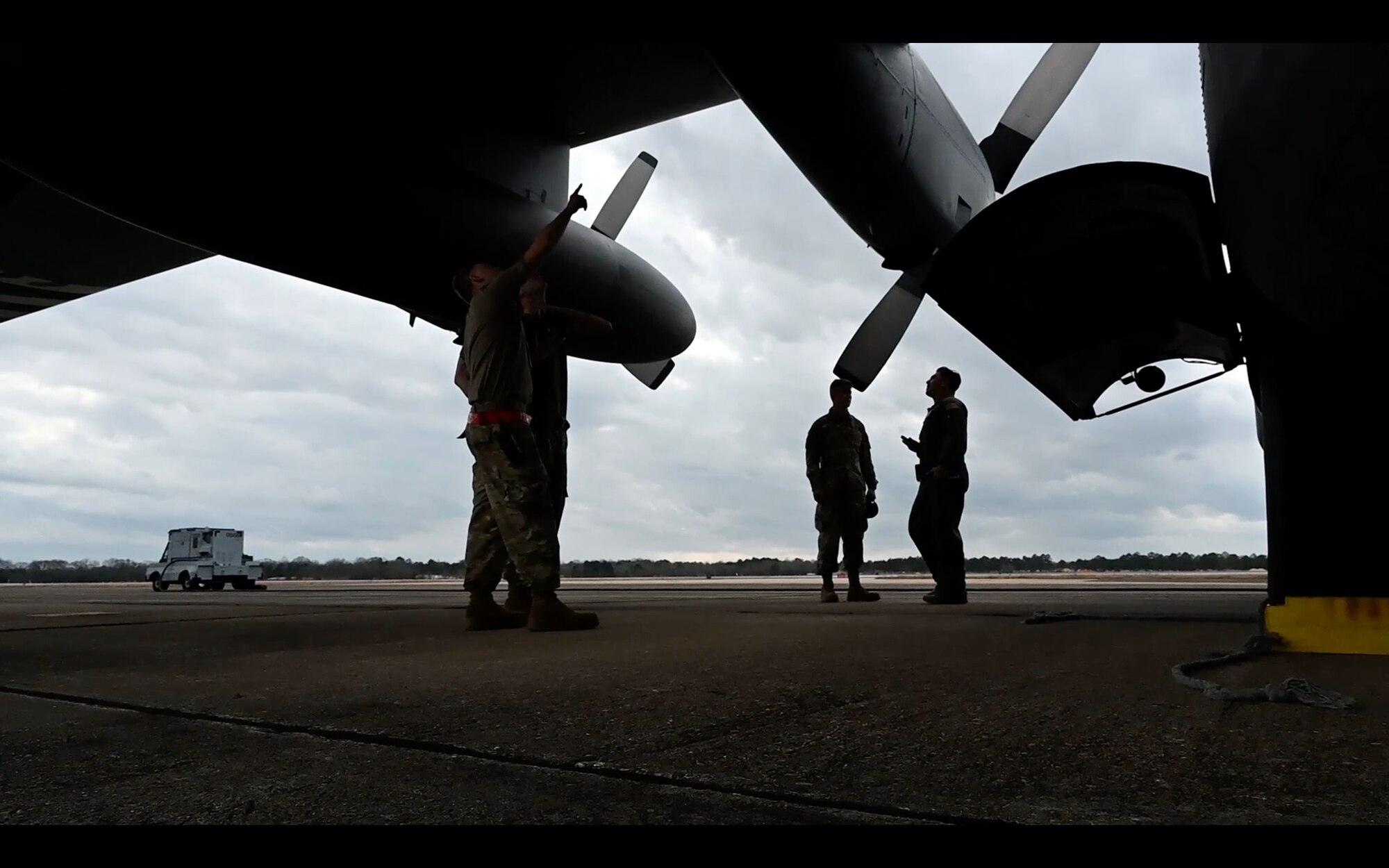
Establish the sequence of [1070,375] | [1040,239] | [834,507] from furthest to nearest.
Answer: [834,507], [1070,375], [1040,239]

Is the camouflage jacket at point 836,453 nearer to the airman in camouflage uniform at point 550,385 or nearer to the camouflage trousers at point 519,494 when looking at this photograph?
the airman in camouflage uniform at point 550,385

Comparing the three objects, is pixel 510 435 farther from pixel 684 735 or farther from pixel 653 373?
pixel 653 373

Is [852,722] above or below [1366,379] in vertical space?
below

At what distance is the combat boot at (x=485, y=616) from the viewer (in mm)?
4164

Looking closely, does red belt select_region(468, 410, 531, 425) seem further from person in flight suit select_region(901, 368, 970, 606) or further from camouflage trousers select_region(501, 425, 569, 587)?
person in flight suit select_region(901, 368, 970, 606)

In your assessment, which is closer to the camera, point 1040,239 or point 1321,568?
point 1321,568

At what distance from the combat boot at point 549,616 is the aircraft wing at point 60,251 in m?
4.27

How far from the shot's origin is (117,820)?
1.14m

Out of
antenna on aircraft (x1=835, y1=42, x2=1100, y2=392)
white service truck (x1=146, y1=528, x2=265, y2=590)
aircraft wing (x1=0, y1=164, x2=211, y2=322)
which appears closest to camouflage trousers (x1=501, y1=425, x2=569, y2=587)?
aircraft wing (x1=0, y1=164, x2=211, y2=322)

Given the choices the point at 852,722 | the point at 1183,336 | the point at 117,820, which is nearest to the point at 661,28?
the point at 117,820

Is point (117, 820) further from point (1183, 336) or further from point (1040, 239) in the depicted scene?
point (1183, 336)

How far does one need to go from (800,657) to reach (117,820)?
2072 millimetres

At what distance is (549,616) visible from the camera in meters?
Answer: 3.95

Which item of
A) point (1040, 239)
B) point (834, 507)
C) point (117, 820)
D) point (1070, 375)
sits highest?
point (1040, 239)
